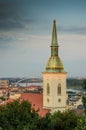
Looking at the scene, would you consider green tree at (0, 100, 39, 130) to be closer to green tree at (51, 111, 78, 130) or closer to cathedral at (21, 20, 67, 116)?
green tree at (51, 111, 78, 130)

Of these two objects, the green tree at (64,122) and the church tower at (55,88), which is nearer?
the green tree at (64,122)

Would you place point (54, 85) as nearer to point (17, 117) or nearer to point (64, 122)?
point (64, 122)

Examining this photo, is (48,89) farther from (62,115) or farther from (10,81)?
(10,81)

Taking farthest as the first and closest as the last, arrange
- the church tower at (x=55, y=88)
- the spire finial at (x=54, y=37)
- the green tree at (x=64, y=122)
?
the spire finial at (x=54, y=37), the church tower at (x=55, y=88), the green tree at (x=64, y=122)

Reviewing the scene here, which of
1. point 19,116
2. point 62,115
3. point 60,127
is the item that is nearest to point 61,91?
point 62,115

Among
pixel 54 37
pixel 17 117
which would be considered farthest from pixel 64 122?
pixel 54 37

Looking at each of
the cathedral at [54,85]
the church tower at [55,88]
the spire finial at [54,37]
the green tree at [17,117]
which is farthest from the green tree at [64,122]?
the spire finial at [54,37]

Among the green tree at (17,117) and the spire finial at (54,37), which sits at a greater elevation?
the spire finial at (54,37)

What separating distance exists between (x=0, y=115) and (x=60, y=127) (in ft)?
9.71

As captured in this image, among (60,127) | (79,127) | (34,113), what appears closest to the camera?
(79,127)

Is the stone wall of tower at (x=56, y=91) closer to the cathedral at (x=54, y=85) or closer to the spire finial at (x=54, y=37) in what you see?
the cathedral at (x=54, y=85)

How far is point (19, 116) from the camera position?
58.0 feet

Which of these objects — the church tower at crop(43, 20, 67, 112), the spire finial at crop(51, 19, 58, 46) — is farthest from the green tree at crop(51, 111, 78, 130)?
the spire finial at crop(51, 19, 58, 46)

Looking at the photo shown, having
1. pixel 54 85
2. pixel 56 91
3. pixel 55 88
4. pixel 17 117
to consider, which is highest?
pixel 54 85
